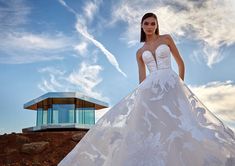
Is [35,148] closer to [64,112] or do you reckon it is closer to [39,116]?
[64,112]

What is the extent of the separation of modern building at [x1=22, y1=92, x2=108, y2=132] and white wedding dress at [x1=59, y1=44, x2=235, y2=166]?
14.2 meters

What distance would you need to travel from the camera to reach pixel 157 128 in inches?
177

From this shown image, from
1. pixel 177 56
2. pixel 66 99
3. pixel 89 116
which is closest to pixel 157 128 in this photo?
pixel 177 56

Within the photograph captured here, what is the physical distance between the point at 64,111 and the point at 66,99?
655 mm

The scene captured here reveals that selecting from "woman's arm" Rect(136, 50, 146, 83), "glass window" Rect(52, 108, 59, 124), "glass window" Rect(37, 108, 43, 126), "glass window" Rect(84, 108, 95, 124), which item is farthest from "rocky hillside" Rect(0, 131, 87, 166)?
"woman's arm" Rect(136, 50, 146, 83)

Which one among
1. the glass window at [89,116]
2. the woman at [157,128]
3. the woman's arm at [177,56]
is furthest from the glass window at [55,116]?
the woman's arm at [177,56]

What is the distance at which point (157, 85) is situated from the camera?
4957 mm

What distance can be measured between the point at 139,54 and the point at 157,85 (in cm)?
79

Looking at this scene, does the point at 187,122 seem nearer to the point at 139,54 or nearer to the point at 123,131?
the point at 123,131

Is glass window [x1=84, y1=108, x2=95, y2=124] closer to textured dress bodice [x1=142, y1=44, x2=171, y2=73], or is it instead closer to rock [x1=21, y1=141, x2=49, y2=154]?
rock [x1=21, y1=141, x2=49, y2=154]

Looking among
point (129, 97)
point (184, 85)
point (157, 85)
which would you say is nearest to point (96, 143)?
point (129, 97)

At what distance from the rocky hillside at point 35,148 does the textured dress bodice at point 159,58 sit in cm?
775

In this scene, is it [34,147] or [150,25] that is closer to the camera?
[150,25]

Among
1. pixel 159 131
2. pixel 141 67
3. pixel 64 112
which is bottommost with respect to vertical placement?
pixel 159 131
